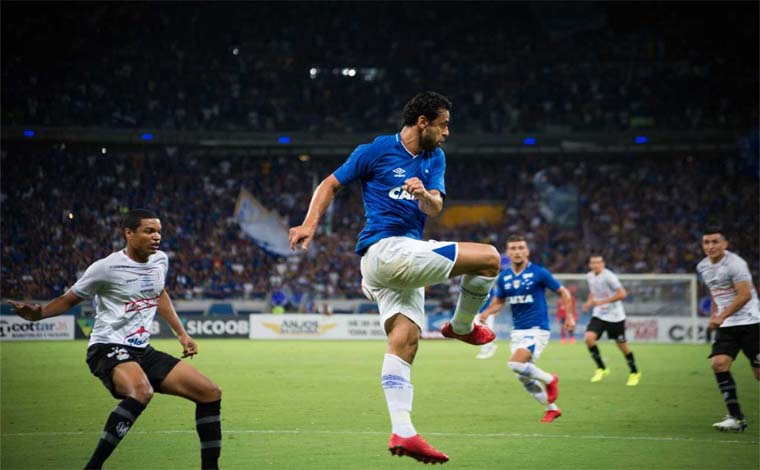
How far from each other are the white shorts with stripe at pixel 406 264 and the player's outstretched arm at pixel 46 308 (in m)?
2.50

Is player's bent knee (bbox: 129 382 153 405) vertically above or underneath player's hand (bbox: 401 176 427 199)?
underneath

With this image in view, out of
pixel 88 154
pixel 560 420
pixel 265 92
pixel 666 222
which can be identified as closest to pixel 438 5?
pixel 265 92

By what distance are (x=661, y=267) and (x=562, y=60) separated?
1395cm

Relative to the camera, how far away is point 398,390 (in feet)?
22.5

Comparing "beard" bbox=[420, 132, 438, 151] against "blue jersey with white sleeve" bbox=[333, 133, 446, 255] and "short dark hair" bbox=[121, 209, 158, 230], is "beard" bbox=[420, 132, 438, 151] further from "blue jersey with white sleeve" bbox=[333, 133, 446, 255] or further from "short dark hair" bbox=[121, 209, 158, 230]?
"short dark hair" bbox=[121, 209, 158, 230]

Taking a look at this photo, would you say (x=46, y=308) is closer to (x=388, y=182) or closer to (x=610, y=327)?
(x=388, y=182)

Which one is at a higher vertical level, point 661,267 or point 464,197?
point 464,197

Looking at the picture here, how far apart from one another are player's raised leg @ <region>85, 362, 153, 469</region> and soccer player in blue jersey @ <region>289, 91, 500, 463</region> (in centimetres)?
201

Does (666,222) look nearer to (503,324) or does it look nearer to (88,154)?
(503,324)

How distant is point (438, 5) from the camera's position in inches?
2016

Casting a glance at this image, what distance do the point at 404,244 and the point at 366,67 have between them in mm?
43286

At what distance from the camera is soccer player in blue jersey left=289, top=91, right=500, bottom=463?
6.71 meters

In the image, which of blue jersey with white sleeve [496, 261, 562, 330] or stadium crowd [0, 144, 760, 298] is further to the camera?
stadium crowd [0, 144, 760, 298]

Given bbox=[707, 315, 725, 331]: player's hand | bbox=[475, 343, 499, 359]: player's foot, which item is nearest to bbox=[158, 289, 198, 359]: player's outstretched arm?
bbox=[707, 315, 725, 331]: player's hand
